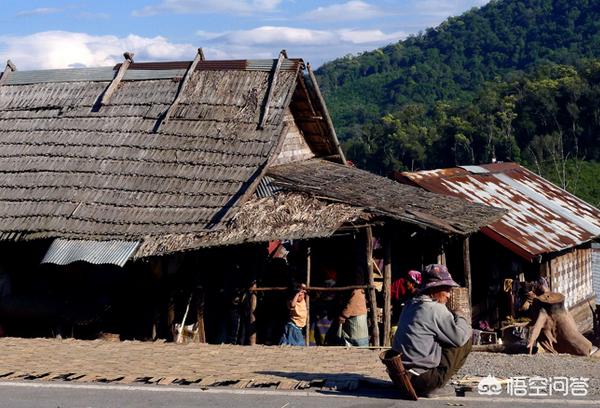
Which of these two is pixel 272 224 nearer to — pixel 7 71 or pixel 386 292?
pixel 386 292

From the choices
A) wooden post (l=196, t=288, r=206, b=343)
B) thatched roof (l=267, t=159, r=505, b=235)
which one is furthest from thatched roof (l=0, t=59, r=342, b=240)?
wooden post (l=196, t=288, r=206, b=343)

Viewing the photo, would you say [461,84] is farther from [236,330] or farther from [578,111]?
[236,330]

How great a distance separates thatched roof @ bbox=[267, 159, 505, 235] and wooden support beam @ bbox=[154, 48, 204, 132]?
188 cm

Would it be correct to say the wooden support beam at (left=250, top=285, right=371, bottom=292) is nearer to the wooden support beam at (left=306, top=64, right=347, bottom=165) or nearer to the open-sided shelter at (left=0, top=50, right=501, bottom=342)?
the open-sided shelter at (left=0, top=50, right=501, bottom=342)

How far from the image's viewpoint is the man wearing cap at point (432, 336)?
7.24 metres

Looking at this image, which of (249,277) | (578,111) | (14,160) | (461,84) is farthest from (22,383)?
(461,84)

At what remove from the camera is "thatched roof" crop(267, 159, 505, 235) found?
12.0m

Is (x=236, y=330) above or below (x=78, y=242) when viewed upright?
below

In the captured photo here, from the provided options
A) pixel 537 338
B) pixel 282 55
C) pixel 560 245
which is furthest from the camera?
pixel 560 245

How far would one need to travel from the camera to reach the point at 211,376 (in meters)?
8.52

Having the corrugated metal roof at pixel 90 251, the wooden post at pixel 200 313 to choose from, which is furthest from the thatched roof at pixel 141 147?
the wooden post at pixel 200 313

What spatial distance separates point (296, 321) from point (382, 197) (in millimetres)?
2350

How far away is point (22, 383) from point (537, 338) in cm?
539

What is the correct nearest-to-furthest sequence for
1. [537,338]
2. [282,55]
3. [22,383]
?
[22,383], [537,338], [282,55]
